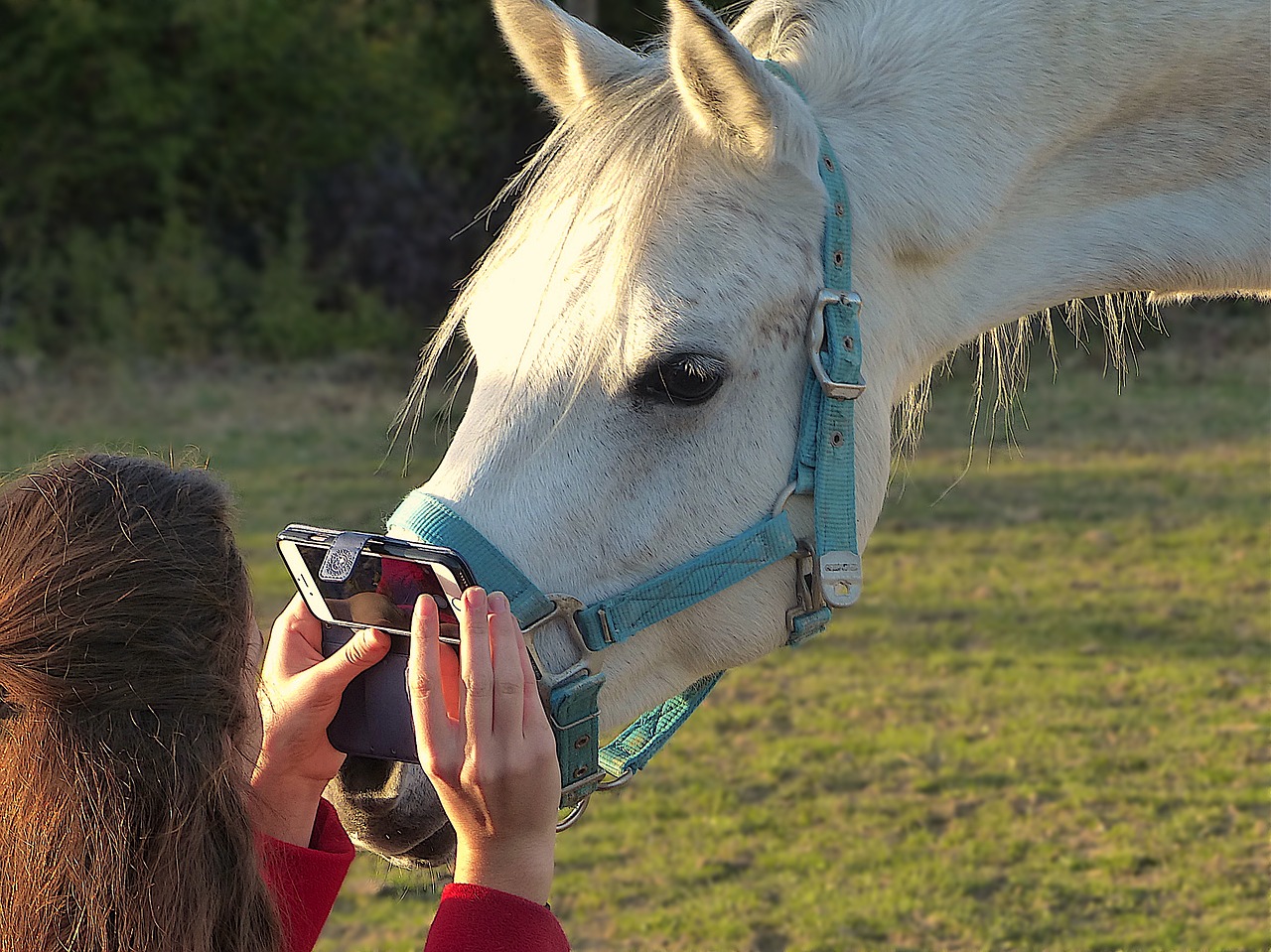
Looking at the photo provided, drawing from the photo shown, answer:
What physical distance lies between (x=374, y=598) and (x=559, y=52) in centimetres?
101

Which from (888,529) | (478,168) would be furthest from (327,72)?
(888,529)

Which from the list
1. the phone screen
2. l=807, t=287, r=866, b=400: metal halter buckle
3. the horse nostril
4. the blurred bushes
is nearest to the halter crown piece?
l=807, t=287, r=866, b=400: metal halter buckle

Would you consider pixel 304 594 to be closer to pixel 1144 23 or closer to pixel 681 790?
pixel 1144 23

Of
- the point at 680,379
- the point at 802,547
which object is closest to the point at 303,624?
the point at 680,379

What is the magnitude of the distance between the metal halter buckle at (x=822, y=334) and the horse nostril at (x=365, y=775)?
78 centimetres

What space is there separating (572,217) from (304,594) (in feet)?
2.04

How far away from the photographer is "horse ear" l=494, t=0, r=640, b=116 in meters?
1.96

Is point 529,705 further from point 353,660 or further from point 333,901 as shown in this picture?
point 333,901

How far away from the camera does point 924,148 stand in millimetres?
1874

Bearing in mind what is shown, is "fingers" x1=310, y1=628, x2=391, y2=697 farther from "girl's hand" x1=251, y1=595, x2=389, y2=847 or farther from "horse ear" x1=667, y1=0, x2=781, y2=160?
"horse ear" x1=667, y1=0, x2=781, y2=160

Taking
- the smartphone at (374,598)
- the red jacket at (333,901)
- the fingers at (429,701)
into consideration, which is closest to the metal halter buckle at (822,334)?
the smartphone at (374,598)

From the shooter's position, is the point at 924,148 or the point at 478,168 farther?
the point at 478,168

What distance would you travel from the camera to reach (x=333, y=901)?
65.4 inches

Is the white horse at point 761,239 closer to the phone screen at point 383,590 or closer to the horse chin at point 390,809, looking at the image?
the horse chin at point 390,809
